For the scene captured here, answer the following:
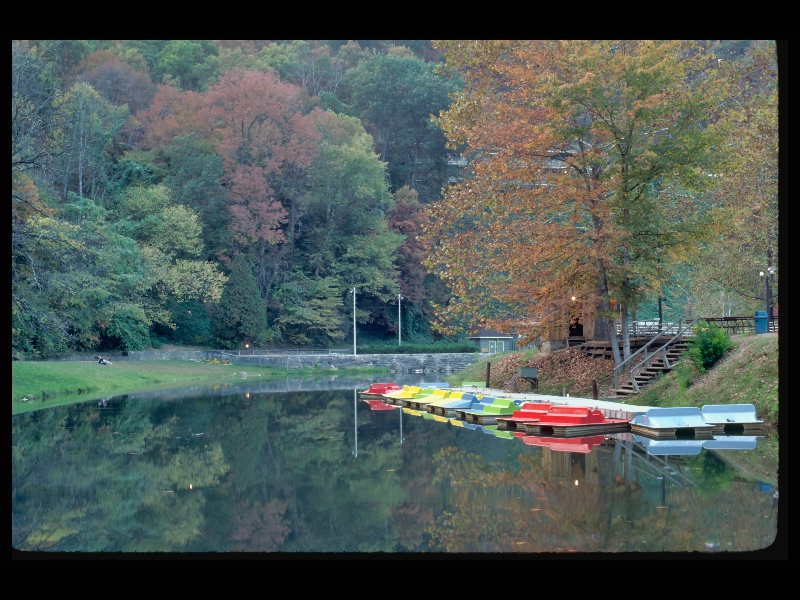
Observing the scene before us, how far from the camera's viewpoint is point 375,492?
42.3 feet

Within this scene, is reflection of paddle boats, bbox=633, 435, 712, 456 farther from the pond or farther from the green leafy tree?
the green leafy tree

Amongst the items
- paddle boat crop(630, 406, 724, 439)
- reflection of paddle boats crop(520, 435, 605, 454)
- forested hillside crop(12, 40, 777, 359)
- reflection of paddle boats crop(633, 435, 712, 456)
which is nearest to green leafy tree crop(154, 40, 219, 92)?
forested hillside crop(12, 40, 777, 359)

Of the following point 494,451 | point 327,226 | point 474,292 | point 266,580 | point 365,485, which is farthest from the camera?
point 327,226

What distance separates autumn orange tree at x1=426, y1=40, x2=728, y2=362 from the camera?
25984mm

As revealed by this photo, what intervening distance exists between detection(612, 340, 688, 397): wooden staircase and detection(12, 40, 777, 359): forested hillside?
1960mm

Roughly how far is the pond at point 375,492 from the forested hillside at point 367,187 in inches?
340

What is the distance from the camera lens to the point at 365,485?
1355 centimetres

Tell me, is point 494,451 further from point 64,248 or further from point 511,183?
point 64,248

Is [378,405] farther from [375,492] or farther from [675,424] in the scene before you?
[375,492]

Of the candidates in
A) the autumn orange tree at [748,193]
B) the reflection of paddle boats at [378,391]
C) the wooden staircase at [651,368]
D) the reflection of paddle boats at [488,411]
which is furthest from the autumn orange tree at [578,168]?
the reflection of paddle boats at [378,391]

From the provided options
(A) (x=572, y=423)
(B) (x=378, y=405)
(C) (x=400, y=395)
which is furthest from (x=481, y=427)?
(C) (x=400, y=395)

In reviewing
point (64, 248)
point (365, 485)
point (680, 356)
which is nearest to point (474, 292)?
point (680, 356)

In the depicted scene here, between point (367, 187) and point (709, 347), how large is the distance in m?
50.9

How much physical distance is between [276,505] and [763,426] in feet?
45.2
